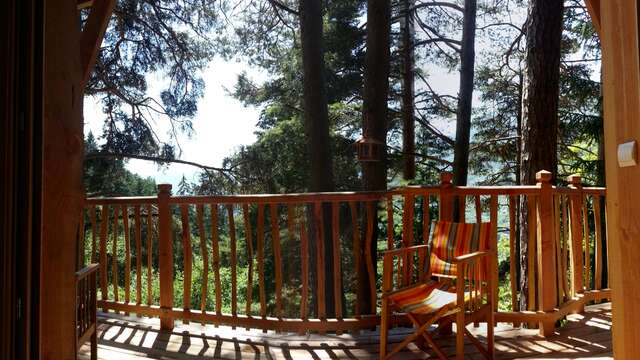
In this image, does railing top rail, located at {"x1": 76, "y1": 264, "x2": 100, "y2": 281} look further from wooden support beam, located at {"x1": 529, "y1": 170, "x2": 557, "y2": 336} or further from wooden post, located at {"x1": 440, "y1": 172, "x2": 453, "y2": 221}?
wooden support beam, located at {"x1": 529, "y1": 170, "x2": 557, "y2": 336}

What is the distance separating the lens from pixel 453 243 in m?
3.33

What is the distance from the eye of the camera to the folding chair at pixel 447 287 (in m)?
2.89

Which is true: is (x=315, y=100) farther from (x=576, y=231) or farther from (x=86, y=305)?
(x=86, y=305)

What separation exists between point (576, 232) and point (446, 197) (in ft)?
4.26

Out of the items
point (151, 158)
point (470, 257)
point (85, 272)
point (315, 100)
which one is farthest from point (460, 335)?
point (151, 158)

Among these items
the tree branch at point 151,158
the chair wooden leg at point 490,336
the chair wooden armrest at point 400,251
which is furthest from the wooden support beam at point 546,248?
the tree branch at point 151,158

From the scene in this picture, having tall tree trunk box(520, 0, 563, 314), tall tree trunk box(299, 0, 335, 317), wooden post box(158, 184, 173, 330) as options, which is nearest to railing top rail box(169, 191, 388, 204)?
wooden post box(158, 184, 173, 330)

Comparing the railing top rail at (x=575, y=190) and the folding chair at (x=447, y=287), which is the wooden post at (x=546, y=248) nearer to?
the railing top rail at (x=575, y=190)

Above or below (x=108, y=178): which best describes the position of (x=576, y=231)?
below

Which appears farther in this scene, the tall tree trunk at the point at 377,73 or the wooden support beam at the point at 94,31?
the tall tree trunk at the point at 377,73

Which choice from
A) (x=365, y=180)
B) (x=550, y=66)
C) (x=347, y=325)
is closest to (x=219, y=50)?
(x=365, y=180)

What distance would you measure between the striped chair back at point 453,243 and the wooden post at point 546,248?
0.67 m

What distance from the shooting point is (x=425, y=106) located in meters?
11.5

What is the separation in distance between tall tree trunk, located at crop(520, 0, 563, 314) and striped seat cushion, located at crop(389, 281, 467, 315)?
182cm
